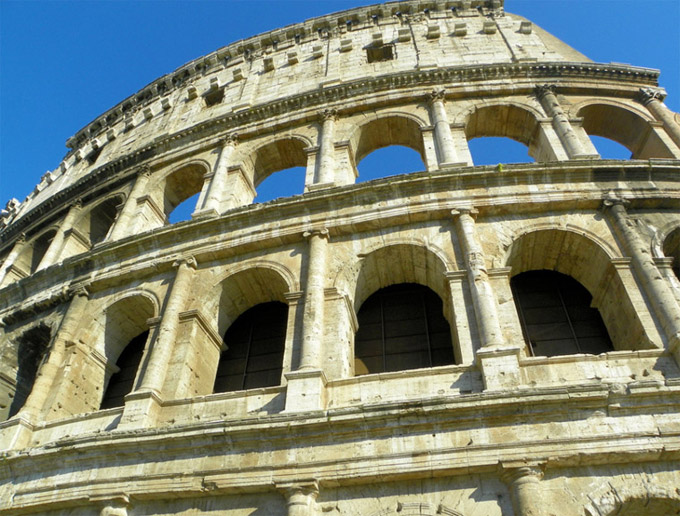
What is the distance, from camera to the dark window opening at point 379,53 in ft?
53.5

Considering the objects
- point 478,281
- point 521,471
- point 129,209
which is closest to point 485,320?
point 478,281

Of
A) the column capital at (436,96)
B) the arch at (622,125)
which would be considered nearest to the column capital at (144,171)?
the column capital at (436,96)

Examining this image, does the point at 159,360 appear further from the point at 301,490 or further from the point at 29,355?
the point at 29,355

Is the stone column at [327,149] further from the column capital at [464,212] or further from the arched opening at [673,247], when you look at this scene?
the arched opening at [673,247]

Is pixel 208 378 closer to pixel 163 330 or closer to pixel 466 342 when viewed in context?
pixel 163 330

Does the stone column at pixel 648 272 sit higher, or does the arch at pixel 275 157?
the arch at pixel 275 157

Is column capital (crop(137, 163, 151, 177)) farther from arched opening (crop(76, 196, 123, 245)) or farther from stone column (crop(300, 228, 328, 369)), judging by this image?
stone column (crop(300, 228, 328, 369))

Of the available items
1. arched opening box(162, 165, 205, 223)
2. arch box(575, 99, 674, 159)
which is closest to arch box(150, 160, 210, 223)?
arched opening box(162, 165, 205, 223)

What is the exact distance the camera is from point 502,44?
51.0 feet

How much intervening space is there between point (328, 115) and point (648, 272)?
8152 mm

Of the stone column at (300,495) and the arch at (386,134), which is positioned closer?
the stone column at (300,495)

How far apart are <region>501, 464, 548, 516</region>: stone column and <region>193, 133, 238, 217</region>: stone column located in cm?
804

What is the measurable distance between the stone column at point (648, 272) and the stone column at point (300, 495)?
205 inches

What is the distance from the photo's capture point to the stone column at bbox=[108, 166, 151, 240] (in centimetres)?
1318
